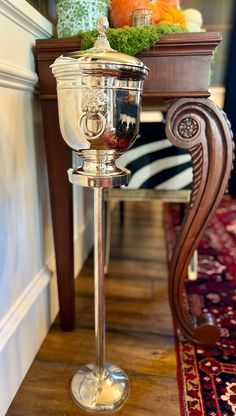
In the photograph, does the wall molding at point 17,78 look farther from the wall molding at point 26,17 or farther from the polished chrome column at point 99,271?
the polished chrome column at point 99,271

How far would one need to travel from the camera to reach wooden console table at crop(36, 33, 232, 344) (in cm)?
75

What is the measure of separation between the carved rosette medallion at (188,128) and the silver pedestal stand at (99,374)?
230 millimetres

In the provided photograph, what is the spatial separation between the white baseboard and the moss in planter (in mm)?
657

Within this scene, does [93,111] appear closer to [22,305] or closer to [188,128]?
[188,128]

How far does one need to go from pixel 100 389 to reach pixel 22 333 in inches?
9.6

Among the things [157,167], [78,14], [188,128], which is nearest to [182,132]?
[188,128]

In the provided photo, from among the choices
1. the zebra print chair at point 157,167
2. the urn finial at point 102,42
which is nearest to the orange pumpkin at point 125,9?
the urn finial at point 102,42

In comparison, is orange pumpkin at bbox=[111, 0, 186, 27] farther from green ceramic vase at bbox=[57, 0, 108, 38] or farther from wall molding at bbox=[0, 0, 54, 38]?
wall molding at bbox=[0, 0, 54, 38]

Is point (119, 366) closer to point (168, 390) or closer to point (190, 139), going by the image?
point (168, 390)

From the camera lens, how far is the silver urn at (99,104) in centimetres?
55

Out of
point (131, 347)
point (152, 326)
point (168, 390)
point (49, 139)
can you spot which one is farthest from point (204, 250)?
point (49, 139)

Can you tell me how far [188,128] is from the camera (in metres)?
0.80

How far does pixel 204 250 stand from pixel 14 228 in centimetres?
114

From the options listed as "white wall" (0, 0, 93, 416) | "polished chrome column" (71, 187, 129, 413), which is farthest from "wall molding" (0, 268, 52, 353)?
"polished chrome column" (71, 187, 129, 413)
